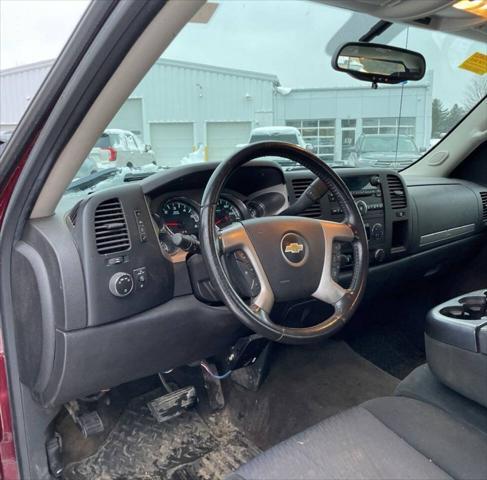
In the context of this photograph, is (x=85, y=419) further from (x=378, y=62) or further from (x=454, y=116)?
(x=454, y=116)

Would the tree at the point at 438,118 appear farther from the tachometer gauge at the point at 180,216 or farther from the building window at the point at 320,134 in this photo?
→ the tachometer gauge at the point at 180,216

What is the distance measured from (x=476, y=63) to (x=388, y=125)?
0.51 meters

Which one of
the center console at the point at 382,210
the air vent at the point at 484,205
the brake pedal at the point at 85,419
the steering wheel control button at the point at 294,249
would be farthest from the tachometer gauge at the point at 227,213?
the air vent at the point at 484,205

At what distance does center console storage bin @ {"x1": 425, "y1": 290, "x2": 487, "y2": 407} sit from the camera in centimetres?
140

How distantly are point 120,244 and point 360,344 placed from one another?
174 cm

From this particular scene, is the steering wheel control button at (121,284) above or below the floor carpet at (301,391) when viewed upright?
above

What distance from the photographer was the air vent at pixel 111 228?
139 cm

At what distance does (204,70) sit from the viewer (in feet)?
6.68

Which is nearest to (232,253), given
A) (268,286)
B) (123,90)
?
(268,286)

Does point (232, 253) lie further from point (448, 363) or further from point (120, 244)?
point (448, 363)

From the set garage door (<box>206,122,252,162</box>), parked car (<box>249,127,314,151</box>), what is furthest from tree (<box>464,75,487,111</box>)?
garage door (<box>206,122,252,162</box>)

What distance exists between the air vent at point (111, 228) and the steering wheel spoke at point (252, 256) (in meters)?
0.28

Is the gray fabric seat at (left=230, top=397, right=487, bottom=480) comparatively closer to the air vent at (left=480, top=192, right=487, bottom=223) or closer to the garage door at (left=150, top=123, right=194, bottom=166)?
the garage door at (left=150, top=123, right=194, bottom=166)

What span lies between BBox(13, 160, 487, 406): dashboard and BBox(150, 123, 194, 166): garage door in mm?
169
